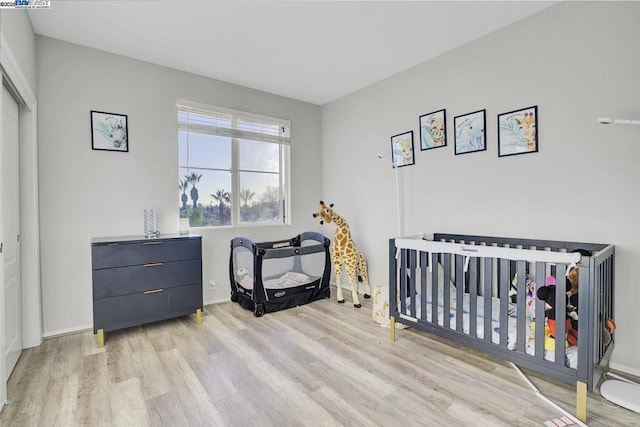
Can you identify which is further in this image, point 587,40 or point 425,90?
point 425,90

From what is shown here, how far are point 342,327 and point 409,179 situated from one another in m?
1.58

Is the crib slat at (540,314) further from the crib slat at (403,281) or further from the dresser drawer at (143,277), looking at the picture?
the dresser drawer at (143,277)

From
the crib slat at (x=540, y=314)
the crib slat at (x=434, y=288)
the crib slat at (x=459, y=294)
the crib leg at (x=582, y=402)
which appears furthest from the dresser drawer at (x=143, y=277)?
the crib leg at (x=582, y=402)

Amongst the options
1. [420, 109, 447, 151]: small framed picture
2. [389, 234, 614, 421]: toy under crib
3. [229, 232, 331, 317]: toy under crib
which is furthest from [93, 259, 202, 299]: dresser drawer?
[420, 109, 447, 151]: small framed picture

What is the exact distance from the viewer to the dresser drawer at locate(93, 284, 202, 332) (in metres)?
2.42

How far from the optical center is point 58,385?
1899 millimetres

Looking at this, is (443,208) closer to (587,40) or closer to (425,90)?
(425,90)

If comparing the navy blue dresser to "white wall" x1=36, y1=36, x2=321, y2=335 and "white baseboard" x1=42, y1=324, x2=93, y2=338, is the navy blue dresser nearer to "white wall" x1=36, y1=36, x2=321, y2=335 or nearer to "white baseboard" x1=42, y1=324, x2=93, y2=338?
"white wall" x1=36, y1=36, x2=321, y2=335

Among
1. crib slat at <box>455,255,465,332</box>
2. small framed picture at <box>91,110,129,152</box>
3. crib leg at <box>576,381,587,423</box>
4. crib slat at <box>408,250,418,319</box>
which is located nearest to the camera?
crib leg at <box>576,381,587,423</box>

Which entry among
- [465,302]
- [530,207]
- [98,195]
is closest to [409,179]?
[530,207]

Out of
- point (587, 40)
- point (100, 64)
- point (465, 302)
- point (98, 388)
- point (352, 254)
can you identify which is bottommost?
point (98, 388)

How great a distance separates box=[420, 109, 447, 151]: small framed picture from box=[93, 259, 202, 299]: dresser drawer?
238cm

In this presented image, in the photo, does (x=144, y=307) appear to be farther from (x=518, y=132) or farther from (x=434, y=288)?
(x=518, y=132)

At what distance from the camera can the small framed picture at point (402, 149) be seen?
320cm
